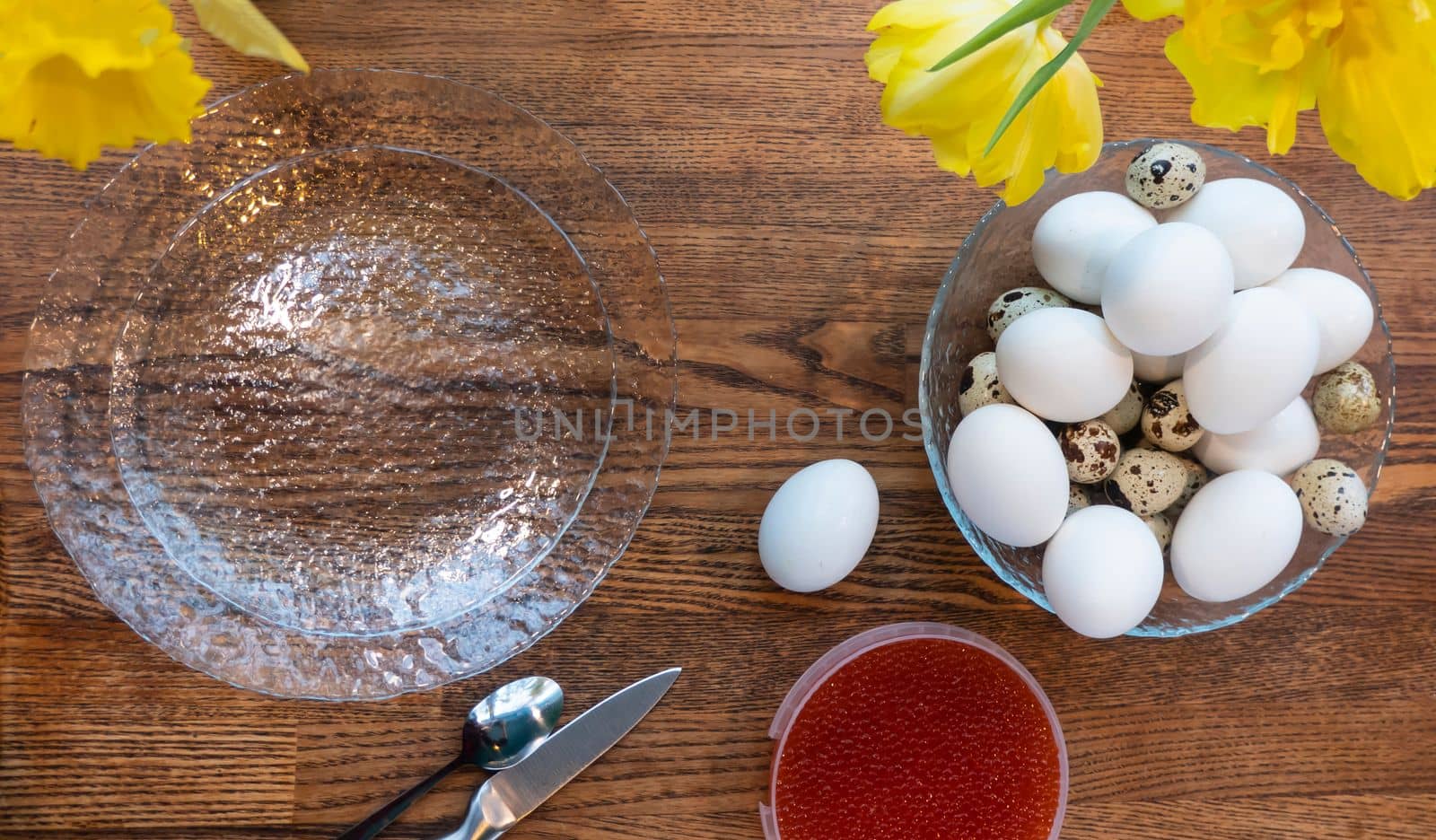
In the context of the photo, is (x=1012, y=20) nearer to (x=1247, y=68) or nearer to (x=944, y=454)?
(x=1247, y=68)

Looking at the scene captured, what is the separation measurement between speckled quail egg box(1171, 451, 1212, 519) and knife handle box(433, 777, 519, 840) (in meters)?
0.38

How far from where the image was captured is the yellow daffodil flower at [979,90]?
0.31m

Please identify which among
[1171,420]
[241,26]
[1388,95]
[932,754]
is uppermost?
[241,26]

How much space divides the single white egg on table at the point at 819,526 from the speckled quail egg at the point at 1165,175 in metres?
0.20

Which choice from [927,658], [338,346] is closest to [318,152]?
[338,346]

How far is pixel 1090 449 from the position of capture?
0.45 m

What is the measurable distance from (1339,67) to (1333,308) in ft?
0.73

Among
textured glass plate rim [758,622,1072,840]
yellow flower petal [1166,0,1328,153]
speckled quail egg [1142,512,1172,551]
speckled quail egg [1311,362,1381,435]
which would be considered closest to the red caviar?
textured glass plate rim [758,622,1072,840]

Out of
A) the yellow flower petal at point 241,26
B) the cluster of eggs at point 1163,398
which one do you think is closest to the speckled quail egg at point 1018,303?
the cluster of eggs at point 1163,398

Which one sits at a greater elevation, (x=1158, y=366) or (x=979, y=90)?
(x=979, y=90)

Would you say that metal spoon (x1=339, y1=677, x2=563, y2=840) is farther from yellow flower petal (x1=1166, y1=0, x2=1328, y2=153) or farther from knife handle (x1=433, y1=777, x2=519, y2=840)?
yellow flower petal (x1=1166, y1=0, x2=1328, y2=153)

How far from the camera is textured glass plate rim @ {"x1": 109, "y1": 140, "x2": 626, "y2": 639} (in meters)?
0.51

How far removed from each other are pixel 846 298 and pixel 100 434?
41 cm

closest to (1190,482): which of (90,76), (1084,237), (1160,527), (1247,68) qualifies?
(1160,527)
